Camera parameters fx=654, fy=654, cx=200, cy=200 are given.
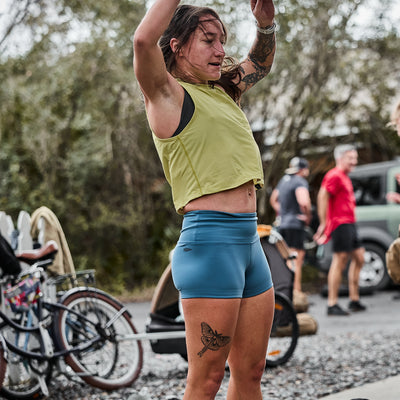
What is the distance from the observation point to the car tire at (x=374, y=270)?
33.1ft

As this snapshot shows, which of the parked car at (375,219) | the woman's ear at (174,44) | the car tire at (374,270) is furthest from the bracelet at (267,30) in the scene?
the car tire at (374,270)

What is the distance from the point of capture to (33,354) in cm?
445

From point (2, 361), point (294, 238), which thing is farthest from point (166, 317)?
point (294, 238)

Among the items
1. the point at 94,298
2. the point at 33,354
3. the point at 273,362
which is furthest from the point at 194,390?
the point at 273,362

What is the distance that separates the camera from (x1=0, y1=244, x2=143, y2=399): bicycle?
452 centimetres

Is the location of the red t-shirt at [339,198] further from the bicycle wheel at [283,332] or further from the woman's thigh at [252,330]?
the woman's thigh at [252,330]

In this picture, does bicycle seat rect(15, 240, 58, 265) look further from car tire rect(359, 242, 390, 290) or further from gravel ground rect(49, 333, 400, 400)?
car tire rect(359, 242, 390, 290)

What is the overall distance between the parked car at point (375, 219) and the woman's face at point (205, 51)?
811cm

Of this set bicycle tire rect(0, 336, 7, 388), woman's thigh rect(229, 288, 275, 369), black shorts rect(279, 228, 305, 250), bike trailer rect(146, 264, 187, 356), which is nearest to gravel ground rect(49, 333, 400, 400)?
bike trailer rect(146, 264, 187, 356)

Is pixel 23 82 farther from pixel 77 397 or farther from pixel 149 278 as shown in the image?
pixel 77 397

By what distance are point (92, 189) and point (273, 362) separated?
7.66 m

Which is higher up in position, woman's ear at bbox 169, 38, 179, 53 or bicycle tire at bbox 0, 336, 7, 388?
woman's ear at bbox 169, 38, 179, 53

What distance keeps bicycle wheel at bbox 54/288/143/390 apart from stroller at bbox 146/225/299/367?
23 cm

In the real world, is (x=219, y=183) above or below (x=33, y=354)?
above
